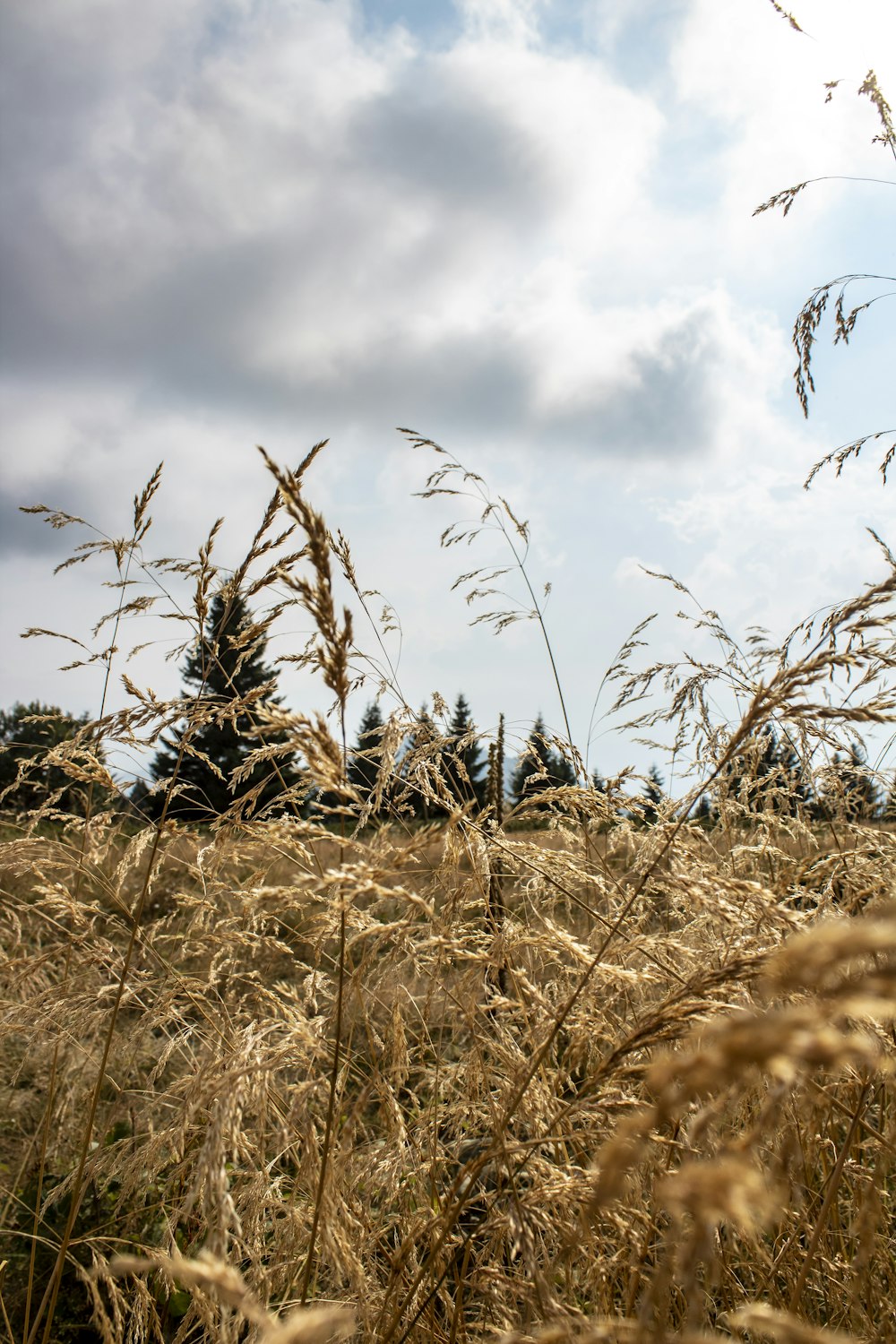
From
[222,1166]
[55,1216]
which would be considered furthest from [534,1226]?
[55,1216]

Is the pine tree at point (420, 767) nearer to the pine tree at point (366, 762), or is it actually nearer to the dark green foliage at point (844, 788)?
the pine tree at point (366, 762)

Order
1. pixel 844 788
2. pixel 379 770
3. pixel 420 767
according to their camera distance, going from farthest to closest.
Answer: pixel 844 788, pixel 420 767, pixel 379 770

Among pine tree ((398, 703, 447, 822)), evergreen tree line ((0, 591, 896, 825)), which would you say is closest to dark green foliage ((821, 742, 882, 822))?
evergreen tree line ((0, 591, 896, 825))

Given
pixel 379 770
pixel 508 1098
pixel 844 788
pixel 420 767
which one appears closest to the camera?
pixel 508 1098

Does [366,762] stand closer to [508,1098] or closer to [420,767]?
[420,767]

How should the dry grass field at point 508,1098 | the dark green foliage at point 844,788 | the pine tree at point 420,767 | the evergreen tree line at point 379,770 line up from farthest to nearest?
the dark green foliage at point 844,788 → the pine tree at point 420,767 → the evergreen tree line at point 379,770 → the dry grass field at point 508,1098

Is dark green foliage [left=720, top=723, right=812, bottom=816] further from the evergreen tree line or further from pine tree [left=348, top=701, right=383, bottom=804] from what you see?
pine tree [left=348, top=701, right=383, bottom=804]

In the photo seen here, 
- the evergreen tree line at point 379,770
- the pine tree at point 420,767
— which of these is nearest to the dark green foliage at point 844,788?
the evergreen tree line at point 379,770

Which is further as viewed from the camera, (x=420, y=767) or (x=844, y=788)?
(x=844, y=788)

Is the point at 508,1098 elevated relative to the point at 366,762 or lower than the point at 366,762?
→ lower

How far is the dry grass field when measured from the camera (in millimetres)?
755

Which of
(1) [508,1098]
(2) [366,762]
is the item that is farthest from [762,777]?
(1) [508,1098]

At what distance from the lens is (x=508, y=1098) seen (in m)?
1.57

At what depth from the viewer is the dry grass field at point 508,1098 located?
2.48 ft
